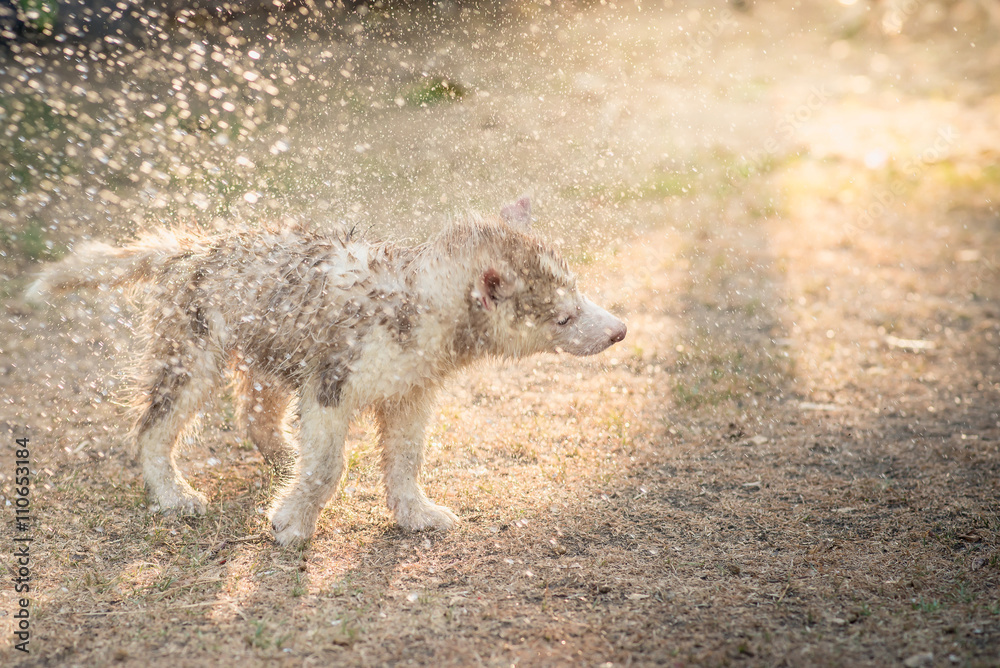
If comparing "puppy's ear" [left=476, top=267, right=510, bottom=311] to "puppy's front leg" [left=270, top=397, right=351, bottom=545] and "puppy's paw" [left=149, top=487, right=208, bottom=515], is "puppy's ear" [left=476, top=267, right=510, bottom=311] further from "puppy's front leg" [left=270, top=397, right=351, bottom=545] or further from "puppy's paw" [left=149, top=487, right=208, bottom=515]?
"puppy's paw" [left=149, top=487, right=208, bottom=515]

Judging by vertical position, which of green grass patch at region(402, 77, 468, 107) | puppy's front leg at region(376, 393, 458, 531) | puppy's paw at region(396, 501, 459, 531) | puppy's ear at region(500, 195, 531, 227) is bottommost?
puppy's paw at region(396, 501, 459, 531)

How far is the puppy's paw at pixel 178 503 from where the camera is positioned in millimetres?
4051

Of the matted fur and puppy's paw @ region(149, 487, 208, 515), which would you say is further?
puppy's paw @ region(149, 487, 208, 515)

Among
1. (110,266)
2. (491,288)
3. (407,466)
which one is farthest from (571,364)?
(110,266)

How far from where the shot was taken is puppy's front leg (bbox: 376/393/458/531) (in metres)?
3.94

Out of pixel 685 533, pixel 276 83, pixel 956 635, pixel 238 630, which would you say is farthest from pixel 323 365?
pixel 276 83

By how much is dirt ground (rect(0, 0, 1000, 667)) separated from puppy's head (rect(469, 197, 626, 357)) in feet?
3.20

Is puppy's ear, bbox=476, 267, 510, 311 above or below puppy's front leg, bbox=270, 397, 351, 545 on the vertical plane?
above

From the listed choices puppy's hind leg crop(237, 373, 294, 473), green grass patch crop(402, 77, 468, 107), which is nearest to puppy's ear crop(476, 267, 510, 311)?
puppy's hind leg crop(237, 373, 294, 473)

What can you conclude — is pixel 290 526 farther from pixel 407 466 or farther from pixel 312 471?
pixel 407 466

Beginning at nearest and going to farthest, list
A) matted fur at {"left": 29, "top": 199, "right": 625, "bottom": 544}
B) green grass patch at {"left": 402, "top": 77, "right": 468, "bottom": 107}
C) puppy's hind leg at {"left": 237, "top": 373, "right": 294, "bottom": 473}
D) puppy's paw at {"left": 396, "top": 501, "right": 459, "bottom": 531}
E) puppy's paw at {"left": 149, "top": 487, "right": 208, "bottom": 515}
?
1. matted fur at {"left": 29, "top": 199, "right": 625, "bottom": 544}
2. puppy's paw at {"left": 396, "top": 501, "right": 459, "bottom": 531}
3. puppy's paw at {"left": 149, "top": 487, "right": 208, "bottom": 515}
4. puppy's hind leg at {"left": 237, "top": 373, "right": 294, "bottom": 473}
5. green grass patch at {"left": 402, "top": 77, "right": 468, "bottom": 107}

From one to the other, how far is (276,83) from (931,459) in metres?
8.36

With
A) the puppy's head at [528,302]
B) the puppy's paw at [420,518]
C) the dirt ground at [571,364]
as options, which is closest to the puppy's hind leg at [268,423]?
the dirt ground at [571,364]

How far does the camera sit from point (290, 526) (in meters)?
3.72
